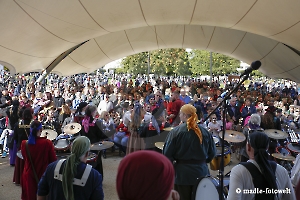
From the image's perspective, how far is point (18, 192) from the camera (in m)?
5.71

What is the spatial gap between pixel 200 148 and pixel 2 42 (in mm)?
7535

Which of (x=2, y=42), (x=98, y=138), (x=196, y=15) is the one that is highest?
(x=196, y=15)

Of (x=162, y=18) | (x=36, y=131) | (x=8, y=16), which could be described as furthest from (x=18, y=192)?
(x=162, y=18)

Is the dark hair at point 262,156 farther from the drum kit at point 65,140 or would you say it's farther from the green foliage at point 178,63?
the green foliage at point 178,63

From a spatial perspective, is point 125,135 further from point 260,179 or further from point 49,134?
point 260,179

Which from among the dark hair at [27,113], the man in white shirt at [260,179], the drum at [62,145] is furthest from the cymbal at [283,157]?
the dark hair at [27,113]

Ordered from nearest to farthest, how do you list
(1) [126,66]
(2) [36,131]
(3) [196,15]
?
(2) [36,131]
(3) [196,15]
(1) [126,66]

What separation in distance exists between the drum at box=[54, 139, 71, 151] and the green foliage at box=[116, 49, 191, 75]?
3265cm

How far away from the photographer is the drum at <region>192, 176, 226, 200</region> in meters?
3.45

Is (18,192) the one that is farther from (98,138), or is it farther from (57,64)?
(57,64)

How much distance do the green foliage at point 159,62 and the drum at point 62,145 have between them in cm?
3265

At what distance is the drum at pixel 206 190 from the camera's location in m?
3.45

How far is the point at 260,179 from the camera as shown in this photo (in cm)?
228

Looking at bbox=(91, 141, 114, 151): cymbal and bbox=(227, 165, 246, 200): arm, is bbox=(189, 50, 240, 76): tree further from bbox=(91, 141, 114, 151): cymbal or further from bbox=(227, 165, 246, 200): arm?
bbox=(227, 165, 246, 200): arm
